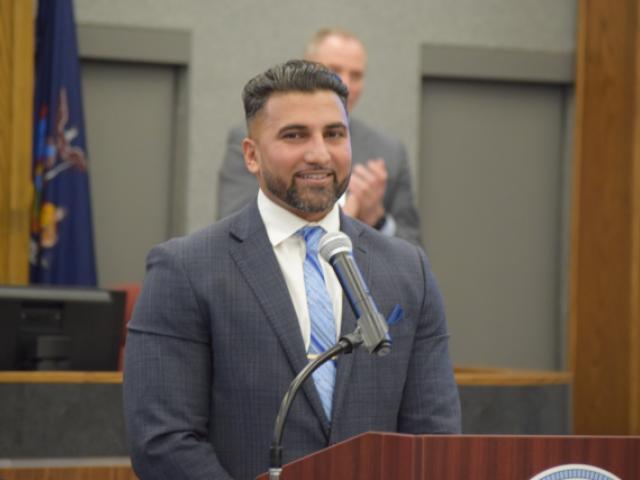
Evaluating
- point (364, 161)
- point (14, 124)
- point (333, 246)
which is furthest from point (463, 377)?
point (14, 124)

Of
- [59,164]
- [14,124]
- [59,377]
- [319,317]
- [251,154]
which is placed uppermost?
[14,124]

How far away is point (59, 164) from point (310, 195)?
381 centimetres

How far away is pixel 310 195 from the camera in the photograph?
2439mm

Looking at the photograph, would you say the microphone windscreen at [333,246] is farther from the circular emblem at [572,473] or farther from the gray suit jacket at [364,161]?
the gray suit jacket at [364,161]

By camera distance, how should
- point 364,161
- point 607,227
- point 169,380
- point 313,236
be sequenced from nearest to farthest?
1. point 169,380
2. point 313,236
3. point 364,161
4. point 607,227

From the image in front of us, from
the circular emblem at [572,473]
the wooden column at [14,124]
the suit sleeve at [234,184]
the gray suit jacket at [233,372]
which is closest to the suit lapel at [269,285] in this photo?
the gray suit jacket at [233,372]

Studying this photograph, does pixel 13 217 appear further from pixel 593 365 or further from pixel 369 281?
pixel 369 281

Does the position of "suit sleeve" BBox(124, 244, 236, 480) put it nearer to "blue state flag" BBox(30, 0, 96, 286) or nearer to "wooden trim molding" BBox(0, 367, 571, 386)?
"wooden trim molding" BBox(0, 367, 571, 386)

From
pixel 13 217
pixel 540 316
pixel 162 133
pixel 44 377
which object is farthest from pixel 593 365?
pixel 44 377

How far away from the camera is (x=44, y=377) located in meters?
3.90

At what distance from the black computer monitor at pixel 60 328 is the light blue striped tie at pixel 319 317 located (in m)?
1.77

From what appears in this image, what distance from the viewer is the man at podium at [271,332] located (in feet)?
7.93

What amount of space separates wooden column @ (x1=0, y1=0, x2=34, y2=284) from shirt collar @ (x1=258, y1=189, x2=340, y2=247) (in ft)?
11.4

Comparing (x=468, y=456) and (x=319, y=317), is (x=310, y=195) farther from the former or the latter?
(x=468, y=456)
